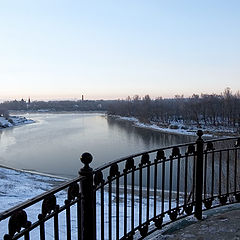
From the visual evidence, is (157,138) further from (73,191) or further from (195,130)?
(73,191)

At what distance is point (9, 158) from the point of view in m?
22.2

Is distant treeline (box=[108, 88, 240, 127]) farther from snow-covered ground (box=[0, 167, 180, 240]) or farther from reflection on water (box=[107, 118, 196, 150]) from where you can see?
snow-covered ground (box=[0, 167, 180, 240])

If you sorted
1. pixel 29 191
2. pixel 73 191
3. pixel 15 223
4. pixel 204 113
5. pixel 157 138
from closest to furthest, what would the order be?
1. pixel 15 223
2. pixel 73 191
3. pixel 29 191
4. pixel 157 138
5. pixel 204 113

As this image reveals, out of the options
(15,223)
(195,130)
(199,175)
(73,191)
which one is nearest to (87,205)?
(73,191)

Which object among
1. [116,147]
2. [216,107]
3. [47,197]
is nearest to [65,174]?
[116,147]

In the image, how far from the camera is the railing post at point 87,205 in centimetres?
194

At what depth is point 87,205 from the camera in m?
1.98

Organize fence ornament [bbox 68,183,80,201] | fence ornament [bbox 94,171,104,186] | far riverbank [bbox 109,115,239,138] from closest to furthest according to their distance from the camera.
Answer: fence ornament [bbox 68,183,80,201]
fence ornament [bbox 94,171,104,186]
far riverbank [bbox 109,115,239,138]

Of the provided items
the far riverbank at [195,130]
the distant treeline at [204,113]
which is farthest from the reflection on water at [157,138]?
the distant treeline at [204,113]

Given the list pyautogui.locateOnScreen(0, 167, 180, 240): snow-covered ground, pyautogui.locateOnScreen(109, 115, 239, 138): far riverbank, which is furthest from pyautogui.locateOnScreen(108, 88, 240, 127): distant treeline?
pyautogui.locateOnScreen(0, 167, 180, 240): snow-covered ground

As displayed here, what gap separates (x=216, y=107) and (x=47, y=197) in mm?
59881

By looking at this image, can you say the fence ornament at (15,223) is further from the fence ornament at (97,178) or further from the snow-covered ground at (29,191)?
the snow-covered ground at (29,191)

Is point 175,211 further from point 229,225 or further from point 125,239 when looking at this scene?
point 125,239

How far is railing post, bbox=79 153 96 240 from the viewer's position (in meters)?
1.94
